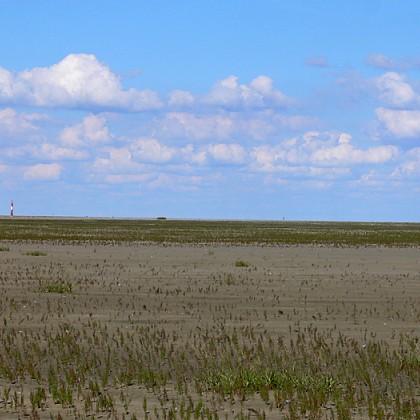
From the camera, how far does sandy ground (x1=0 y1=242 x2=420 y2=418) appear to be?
57.3 ft

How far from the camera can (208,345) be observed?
15836mm

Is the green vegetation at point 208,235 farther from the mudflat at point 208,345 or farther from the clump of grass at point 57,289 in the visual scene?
the clump of grass at point 57,289

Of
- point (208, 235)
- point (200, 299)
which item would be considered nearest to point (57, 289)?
point (200, 299)

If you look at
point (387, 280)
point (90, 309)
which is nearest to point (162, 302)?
point (90, 309)

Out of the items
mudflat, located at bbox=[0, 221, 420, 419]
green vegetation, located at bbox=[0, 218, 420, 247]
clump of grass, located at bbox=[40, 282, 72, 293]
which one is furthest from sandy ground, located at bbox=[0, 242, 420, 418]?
green vegetation, located at bbox=[0, 218, 420, 247]

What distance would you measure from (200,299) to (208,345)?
843cm

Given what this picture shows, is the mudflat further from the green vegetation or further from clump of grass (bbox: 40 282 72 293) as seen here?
the green vegetation

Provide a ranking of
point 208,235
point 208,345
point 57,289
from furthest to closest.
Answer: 1. point 208,235
2. point 57,289
3. point 208,345

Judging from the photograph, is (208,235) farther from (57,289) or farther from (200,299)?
(200,299)

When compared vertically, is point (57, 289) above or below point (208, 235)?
below

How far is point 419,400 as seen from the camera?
1157 centimetres

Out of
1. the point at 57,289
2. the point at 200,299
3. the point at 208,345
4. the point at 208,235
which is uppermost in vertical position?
the point at 208,235

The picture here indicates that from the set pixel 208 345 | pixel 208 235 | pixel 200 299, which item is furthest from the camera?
pixel 208 235

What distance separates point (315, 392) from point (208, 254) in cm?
3581
